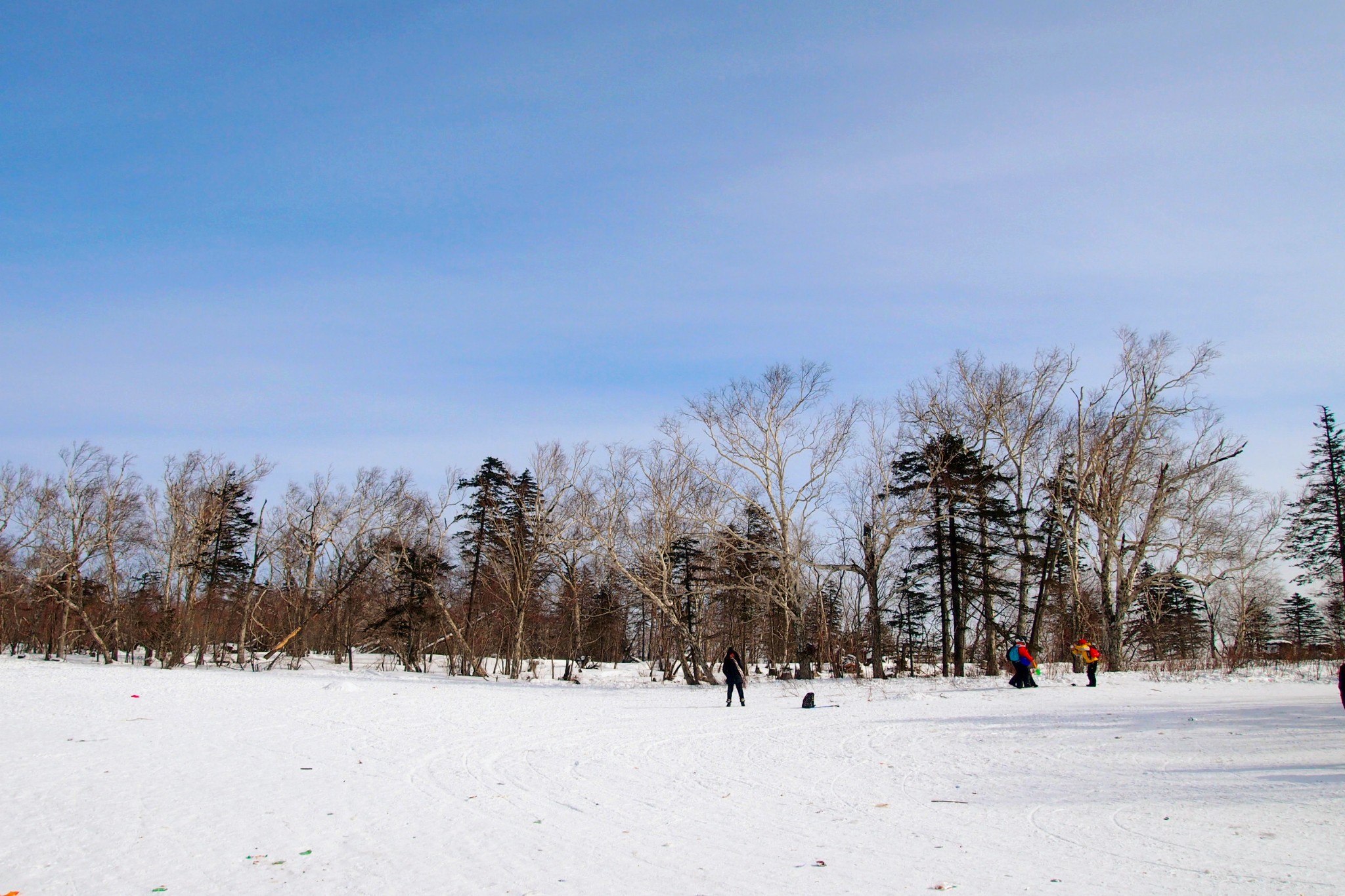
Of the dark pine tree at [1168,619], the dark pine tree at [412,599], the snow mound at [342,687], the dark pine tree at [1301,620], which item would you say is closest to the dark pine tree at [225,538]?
the dark pine tree at [412,599]

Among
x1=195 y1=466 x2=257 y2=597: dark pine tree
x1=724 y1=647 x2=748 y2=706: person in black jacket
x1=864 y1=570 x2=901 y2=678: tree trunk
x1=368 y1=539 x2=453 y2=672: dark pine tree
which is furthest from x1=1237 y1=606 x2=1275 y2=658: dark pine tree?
x1=195 y1=466 x2=257 y2=597: dark pine tree

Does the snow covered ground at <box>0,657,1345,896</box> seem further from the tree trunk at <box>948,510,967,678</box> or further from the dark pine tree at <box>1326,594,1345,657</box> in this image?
the dark pine tree at <box>1326,594,1345,657</box>

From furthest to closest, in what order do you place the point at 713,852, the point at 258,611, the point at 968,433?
the point at 258,611 < the point at 968,433 < the point at 713,852

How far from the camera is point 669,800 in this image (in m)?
10.1

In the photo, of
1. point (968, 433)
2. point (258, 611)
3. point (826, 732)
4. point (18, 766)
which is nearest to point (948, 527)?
point (968, 433)

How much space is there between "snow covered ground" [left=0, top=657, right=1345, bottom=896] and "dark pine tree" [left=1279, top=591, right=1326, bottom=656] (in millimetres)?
59730

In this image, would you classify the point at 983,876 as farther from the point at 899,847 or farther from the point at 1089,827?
the point at 1089,827

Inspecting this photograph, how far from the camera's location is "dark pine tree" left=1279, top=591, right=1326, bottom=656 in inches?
2598

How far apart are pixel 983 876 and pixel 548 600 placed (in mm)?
41092

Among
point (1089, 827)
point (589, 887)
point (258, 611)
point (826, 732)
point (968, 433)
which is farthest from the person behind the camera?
point (258, 611)

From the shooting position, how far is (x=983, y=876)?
22.4ft

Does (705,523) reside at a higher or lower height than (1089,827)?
higher

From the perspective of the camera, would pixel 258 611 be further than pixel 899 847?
Yes

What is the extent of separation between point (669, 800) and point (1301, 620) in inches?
3089
